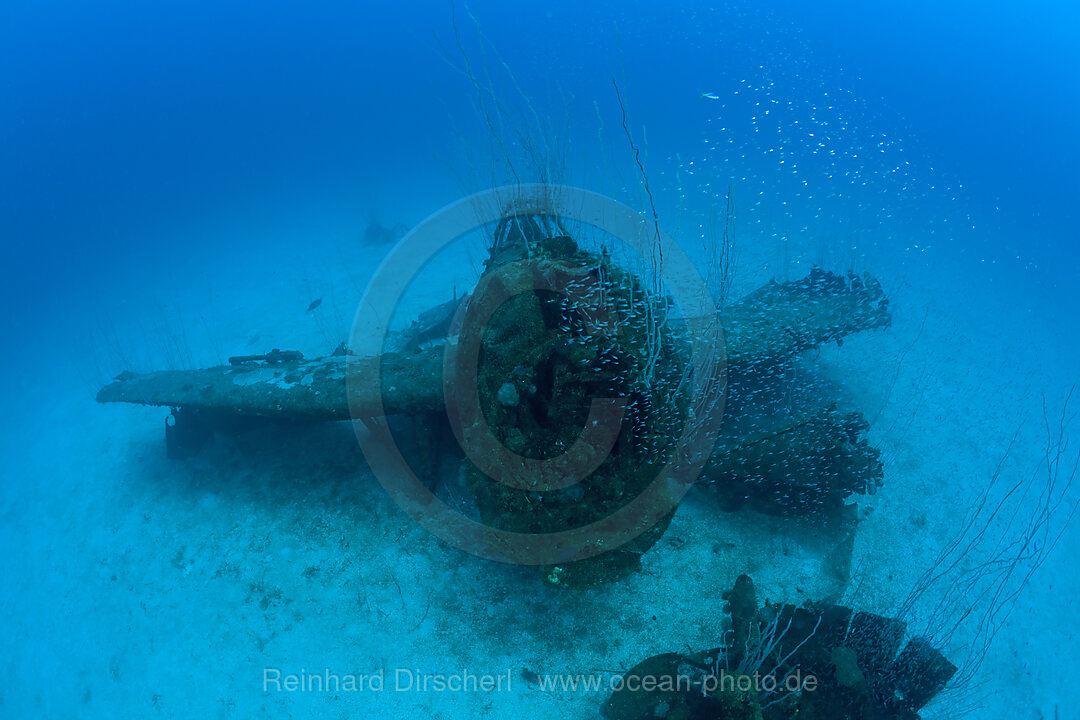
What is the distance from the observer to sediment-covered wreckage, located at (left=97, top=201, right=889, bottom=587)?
4367 mm

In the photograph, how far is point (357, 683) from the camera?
4.86 meters

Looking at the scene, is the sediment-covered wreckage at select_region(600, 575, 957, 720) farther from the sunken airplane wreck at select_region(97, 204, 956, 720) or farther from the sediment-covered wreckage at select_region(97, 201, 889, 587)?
the sediment-covered wreckage at select_region(97, 201, 889, 587)

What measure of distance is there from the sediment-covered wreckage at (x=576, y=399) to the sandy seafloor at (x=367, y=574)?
0.80 metres

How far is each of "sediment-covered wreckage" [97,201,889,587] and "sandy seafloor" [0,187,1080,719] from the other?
804 mm

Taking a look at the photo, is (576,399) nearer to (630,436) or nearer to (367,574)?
(630,436)

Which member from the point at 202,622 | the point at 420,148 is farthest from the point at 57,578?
the point at 420,148

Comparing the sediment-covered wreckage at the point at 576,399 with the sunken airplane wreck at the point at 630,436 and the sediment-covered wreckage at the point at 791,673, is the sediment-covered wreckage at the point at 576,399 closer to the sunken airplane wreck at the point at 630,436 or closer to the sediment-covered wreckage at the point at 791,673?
the sunken airplane wreck at the point at 630,436

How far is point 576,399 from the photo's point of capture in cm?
457

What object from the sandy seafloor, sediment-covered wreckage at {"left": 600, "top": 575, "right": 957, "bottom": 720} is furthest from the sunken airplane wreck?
the sandy seafloor

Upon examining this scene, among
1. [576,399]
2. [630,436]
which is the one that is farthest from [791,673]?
[576,399]

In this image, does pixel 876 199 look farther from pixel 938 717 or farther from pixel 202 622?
pixel 202 622

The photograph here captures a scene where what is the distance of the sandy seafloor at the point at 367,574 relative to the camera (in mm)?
4984

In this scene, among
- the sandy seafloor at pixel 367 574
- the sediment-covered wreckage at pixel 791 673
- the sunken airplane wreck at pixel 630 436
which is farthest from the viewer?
the sandy seafloor at pixel 367 574

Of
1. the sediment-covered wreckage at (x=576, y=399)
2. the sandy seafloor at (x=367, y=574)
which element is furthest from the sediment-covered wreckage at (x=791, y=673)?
the sediment-covered wreckage at (x=576, y=399)
